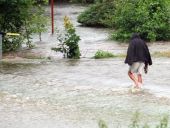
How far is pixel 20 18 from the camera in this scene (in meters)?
20.8

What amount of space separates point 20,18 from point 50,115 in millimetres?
9787

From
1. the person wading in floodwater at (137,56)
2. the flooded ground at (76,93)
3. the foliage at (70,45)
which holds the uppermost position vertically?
the person wading in floodwater at (137,56)

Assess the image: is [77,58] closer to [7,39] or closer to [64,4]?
[7,39]

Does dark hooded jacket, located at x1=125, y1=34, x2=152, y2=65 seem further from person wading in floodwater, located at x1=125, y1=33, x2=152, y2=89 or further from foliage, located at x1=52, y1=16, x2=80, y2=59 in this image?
foliage, located at x1=52, y1=16, x2=80, y2=59

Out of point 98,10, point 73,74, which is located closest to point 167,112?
point 73,74

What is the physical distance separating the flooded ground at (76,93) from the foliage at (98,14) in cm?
685

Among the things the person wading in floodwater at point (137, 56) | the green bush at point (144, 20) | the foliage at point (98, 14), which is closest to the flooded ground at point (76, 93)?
the person wading in floodwater at point (137, 56)

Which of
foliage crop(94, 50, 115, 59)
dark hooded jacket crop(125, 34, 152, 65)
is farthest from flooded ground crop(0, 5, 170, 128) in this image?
dark hooded jacket crop(125, 34, 152, 65)

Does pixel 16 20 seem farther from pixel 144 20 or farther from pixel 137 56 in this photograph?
pixel 137 56

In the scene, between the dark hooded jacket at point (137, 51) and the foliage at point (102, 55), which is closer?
the dark hooded jacket at point (137, 51)

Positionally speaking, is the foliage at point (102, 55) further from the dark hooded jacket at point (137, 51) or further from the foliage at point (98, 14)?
the foliage at point (98, 14)

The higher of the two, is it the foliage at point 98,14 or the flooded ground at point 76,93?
the foliage at point 98,14

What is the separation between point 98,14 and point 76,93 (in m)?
14.7

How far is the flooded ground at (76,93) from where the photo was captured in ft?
36.8
